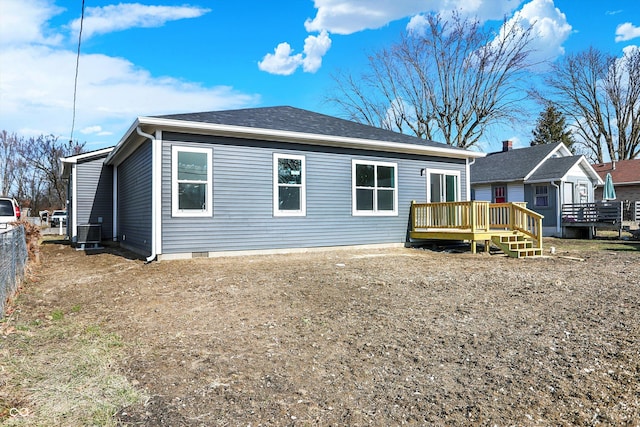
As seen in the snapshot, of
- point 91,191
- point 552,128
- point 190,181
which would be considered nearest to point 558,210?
point 190,181

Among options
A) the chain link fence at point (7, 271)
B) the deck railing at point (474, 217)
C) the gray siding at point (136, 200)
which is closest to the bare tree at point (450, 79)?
the deck railing at point (474, 217)

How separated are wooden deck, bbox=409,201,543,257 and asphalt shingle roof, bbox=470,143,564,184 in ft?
29.2

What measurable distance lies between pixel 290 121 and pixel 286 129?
1300 millimetres

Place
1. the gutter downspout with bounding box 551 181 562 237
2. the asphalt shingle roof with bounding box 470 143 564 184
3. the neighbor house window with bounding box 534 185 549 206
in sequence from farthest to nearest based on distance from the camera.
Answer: the asphalt shingle roof with bounding box 470 143 564 184
the neighbor house window with bounding box 534 185 549 206
the gutter downspout with bounding box 551 181 562 237

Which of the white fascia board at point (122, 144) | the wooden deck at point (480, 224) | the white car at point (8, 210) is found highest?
the white fascia board at point (122, 144)

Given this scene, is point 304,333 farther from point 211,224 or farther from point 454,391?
point 211,224

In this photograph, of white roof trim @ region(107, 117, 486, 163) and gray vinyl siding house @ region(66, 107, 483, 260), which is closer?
white roof trim @ region(107, 117, 486, 163)

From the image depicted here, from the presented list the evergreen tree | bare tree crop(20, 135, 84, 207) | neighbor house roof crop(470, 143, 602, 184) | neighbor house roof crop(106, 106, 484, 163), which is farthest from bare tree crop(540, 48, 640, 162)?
bare tree crop(20, 135, 84, 207)

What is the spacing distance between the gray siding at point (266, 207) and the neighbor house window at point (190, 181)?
0.40ft

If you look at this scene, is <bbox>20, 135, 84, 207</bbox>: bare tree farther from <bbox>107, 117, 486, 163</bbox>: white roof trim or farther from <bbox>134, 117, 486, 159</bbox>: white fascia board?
<bbox>134, 117, 486, 159</bbox>: white fascia board

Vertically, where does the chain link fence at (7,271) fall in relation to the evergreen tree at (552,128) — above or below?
below

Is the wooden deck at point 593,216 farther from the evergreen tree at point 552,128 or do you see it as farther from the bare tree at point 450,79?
the evergreen tree at point 552,128

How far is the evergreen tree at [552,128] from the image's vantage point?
34.4 meters

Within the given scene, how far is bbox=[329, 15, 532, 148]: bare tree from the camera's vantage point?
25.3 m
